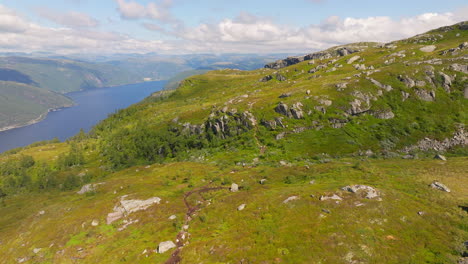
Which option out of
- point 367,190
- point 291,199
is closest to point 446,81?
point 367,190

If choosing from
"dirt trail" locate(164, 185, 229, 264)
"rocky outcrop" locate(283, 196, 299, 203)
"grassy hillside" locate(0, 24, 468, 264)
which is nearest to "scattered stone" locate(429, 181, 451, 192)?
"grassy hillside" locate(0, 24, 468, 264)

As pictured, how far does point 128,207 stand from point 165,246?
23.2 meters

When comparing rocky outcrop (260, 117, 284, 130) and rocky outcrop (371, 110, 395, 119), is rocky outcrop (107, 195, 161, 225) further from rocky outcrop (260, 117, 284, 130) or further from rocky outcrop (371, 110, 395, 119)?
rocky outcrop (371, 110, 395, 119)

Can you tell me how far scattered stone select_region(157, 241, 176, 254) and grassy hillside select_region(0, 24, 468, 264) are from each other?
713 millimetres

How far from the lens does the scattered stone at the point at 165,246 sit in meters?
32.1

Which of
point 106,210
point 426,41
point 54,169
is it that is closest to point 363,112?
point 106,210

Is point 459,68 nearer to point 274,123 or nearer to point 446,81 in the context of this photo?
point 446,81

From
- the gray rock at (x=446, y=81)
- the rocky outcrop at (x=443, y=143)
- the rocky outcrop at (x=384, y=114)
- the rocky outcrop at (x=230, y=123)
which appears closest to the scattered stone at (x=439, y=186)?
the rocky outcrop at (x=443, y=143)

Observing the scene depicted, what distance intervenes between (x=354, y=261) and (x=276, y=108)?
310 feet

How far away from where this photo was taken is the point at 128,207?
50594 mm

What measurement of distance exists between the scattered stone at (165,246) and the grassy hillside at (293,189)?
0.71 meters

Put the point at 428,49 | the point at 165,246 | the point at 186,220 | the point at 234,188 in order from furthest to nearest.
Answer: the point at 428,49, the point at 234,188, the point at 186,220, the point at 165,246

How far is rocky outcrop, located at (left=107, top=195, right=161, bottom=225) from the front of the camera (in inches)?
1876

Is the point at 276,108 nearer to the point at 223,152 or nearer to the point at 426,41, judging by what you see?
the point at 223,152
